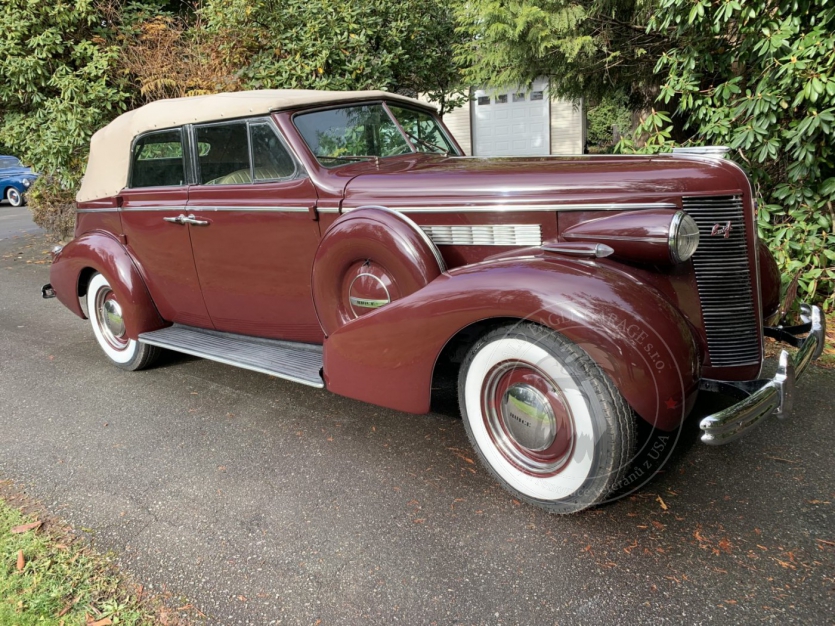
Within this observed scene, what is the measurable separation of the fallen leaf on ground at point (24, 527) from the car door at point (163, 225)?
1.78 meters

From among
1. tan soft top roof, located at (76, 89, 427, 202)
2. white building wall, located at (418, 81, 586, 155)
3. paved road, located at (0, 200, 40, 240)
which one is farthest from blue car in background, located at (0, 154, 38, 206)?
tan soft top roof, located at (76, 89, 427, 202)

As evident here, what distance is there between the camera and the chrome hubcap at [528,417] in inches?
97.9

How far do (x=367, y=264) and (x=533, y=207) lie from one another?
34.9 inches

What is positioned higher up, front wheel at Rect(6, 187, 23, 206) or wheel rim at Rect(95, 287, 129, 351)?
wheel rim at Rect(95, 287, 129, 351)

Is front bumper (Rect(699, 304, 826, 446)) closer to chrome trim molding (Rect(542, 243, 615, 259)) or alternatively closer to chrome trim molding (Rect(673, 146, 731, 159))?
chrome trim molding (Rect(542, 243, 615, 259))

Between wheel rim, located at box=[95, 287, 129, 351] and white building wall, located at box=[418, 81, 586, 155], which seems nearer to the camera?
wheel rim, located at box=[95, 287, 129, 351]

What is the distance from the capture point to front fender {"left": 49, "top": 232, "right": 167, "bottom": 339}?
14.1ft

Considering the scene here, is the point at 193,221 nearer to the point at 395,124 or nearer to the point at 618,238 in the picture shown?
the point at 395,124

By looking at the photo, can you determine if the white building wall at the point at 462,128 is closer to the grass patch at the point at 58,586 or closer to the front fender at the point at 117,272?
the front fender at the point at 117,272

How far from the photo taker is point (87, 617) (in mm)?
2096

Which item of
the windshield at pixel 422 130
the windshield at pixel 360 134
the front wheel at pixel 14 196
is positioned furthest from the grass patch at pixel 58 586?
the front wheel at pixel 14 196

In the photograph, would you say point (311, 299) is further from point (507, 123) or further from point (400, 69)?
point (507, 123)

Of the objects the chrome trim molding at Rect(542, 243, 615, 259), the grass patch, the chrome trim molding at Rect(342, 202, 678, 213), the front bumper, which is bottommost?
the grass patch

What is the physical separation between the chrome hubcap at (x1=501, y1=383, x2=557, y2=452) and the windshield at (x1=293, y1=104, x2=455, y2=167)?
1784 millimetres
